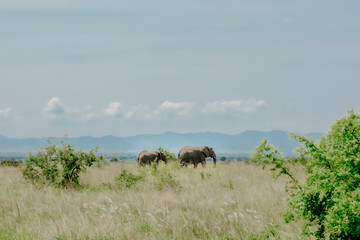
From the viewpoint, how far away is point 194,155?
2912 cm

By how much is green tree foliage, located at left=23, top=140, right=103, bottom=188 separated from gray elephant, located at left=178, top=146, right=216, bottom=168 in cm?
1287

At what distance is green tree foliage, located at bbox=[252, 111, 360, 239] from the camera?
190 inches

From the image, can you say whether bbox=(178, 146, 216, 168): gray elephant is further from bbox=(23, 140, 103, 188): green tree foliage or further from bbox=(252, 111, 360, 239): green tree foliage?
bbox=(252, 111, 360, 239): green tree foliage

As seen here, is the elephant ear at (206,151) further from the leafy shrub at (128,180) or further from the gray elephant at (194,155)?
the leafy shrub at (128,180)

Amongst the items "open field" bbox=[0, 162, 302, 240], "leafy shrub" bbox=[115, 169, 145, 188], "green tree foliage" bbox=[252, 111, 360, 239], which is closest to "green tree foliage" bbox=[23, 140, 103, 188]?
"leafy shrub" bbox=[115, 169, 145, 188]

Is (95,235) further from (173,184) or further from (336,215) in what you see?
(173,184)

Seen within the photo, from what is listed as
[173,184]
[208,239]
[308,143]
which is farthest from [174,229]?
[173,184]

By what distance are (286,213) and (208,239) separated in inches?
87.0

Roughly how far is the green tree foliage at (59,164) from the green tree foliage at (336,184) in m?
11.5

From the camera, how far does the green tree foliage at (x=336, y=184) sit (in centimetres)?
483

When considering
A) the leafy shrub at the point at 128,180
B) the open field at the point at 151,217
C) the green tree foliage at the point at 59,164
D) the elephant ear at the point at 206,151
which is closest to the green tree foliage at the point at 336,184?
the open field at the point at 151,217

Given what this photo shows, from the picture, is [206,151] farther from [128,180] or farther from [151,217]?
[151,217]

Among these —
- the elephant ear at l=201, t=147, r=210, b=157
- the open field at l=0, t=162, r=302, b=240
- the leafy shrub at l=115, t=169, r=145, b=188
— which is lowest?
the open field at l=0, t=162, r=302, b=240

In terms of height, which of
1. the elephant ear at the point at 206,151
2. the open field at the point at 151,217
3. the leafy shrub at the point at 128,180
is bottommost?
the open field at the point at 151,217
